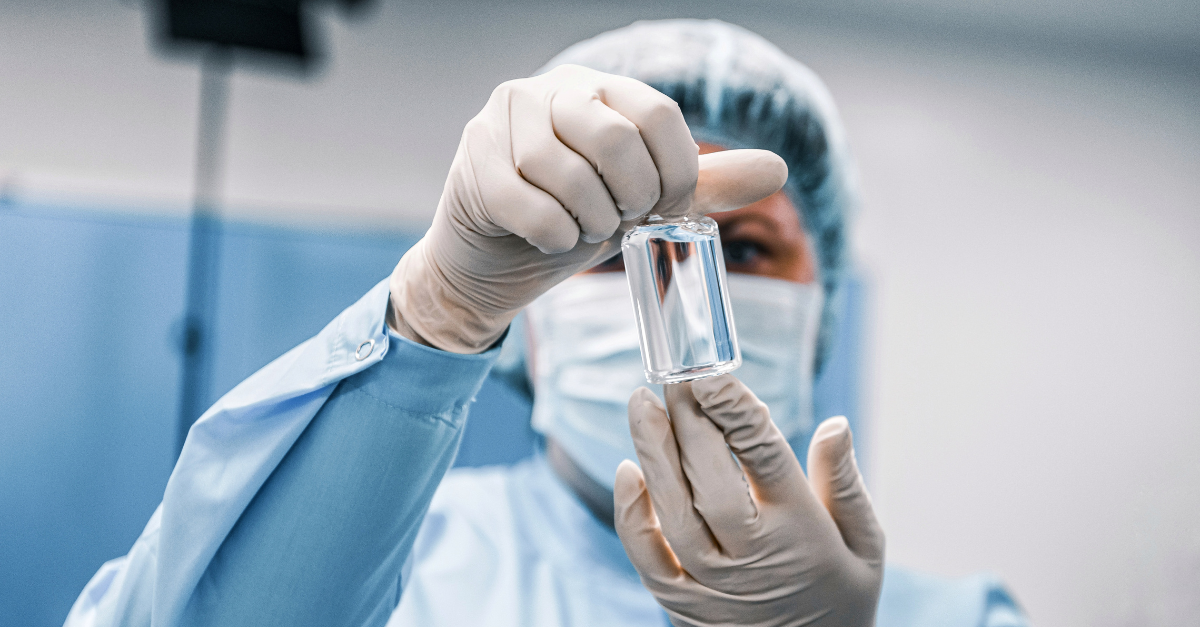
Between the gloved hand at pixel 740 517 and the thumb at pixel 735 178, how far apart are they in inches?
6.4

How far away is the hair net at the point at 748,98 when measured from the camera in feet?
3.74

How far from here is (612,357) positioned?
3.51ft

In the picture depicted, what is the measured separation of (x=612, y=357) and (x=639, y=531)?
13.6 inches

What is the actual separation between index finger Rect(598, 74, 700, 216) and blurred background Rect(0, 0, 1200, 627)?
4.33 feet

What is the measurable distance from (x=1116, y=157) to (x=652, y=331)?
3.17 m

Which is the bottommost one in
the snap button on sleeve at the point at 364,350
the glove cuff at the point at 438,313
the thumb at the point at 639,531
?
the thumb at the point at 639,531

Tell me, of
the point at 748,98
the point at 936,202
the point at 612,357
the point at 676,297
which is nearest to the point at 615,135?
the point at 676,297

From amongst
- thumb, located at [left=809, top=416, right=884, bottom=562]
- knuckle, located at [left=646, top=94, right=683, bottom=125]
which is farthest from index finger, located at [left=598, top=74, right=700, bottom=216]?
thumb, located at [left=809, top=416, right=884, bottom=562]

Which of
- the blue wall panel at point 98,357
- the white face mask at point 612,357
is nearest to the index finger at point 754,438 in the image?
the white face mask at point 612,357

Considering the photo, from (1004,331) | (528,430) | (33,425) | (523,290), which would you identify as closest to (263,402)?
(523,290)

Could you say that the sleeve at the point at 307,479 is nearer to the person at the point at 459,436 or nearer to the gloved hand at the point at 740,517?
the person at the point at 459,436

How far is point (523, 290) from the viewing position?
66cm

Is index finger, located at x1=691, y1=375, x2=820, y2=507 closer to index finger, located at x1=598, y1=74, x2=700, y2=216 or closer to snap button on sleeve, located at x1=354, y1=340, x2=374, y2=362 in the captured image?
index finger, located at x1=598, y1=74, x2=700, y2=216

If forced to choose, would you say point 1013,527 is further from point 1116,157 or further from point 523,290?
point 523,290
